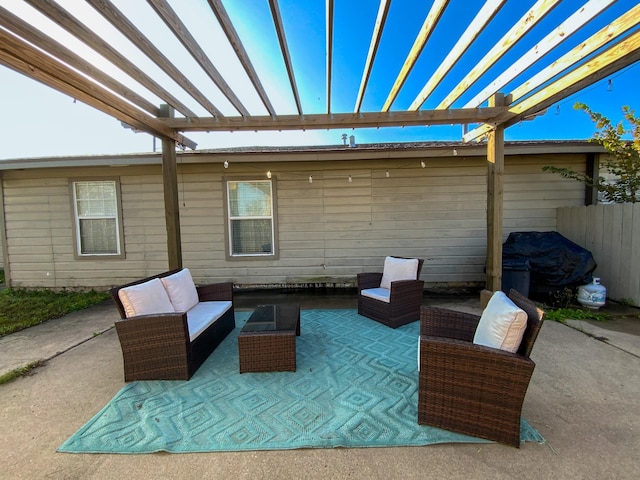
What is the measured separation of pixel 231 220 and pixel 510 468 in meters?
5.52

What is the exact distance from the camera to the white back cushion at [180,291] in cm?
312

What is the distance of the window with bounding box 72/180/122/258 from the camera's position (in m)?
5.86

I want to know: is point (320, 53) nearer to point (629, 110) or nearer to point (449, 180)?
point (449, 180)

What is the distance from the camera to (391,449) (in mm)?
1729

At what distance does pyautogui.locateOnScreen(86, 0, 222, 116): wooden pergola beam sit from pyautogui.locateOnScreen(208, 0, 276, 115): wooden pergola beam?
710 mm

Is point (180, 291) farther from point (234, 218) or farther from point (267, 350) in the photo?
point (234, 218)

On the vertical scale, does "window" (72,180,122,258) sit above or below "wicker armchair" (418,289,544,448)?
above

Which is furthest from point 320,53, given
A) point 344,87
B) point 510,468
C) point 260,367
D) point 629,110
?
point 629,110

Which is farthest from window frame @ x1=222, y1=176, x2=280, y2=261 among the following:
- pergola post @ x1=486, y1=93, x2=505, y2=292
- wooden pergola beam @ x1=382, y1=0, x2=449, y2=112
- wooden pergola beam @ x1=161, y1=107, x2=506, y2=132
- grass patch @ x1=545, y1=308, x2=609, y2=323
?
grass patch @ x1=545, y1=308, x2=609, y2=323

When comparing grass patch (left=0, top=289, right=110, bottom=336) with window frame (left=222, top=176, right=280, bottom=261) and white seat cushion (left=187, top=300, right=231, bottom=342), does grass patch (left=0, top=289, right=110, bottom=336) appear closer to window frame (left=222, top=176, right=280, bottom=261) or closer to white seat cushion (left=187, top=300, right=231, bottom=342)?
window frame (left=222, top=176, right=280, bottom=261)

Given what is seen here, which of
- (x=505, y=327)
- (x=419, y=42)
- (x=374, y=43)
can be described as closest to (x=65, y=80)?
(x=374, y=43)

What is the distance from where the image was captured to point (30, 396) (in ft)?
7.73

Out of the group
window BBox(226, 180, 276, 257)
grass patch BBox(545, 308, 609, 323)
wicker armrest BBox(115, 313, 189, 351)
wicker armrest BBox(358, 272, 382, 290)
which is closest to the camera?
wicker armrest BBox(115, 313, 189, 351)

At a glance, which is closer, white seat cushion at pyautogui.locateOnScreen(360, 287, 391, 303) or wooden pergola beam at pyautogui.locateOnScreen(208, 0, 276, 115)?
wooden pergola beam at pyautogui.locateOnScreen(208, 0, 276, 115)
